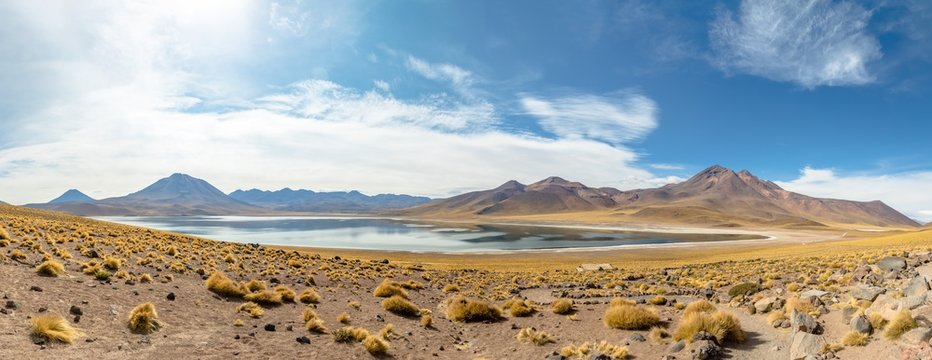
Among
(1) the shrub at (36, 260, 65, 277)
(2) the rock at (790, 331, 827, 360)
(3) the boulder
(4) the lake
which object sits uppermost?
(3) the boulder

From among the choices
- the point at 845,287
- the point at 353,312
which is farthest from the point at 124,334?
the point at 845,287

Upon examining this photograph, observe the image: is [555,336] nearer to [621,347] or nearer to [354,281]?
[621,347]

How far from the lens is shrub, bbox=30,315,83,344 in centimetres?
955

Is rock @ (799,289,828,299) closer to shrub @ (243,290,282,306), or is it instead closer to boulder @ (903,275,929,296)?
boulder @ (903,275,929,296)

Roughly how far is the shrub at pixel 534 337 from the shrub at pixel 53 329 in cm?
1229

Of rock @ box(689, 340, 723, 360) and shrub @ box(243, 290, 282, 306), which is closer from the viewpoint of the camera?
rock @ box(689, 340, 723, 360)

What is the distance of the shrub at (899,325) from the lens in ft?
31.3

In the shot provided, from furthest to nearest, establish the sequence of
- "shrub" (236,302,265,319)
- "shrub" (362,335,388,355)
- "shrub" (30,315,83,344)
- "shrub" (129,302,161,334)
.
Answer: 1. "shrub" (236,302,265,319)
2. "shrub" (362,335,388,355)
3. "shrub" (129,302,161,334)
4. "shrub" (30,315,83,344)

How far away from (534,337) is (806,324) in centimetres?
776

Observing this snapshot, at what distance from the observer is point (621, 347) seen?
12828mm

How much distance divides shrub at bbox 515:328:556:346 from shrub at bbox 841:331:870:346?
25.6 feet

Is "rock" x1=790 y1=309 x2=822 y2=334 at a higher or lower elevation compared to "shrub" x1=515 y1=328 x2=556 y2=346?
higher

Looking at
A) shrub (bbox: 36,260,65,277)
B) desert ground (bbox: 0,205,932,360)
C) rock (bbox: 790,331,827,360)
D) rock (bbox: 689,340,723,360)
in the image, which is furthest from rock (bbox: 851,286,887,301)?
shrub (bbox: 36,260,65,277)


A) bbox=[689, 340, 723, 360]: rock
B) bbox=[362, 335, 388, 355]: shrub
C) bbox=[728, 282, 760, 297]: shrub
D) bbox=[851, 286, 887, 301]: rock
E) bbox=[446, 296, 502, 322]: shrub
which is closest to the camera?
bbox=[689, 340, 723, 360]: rock
